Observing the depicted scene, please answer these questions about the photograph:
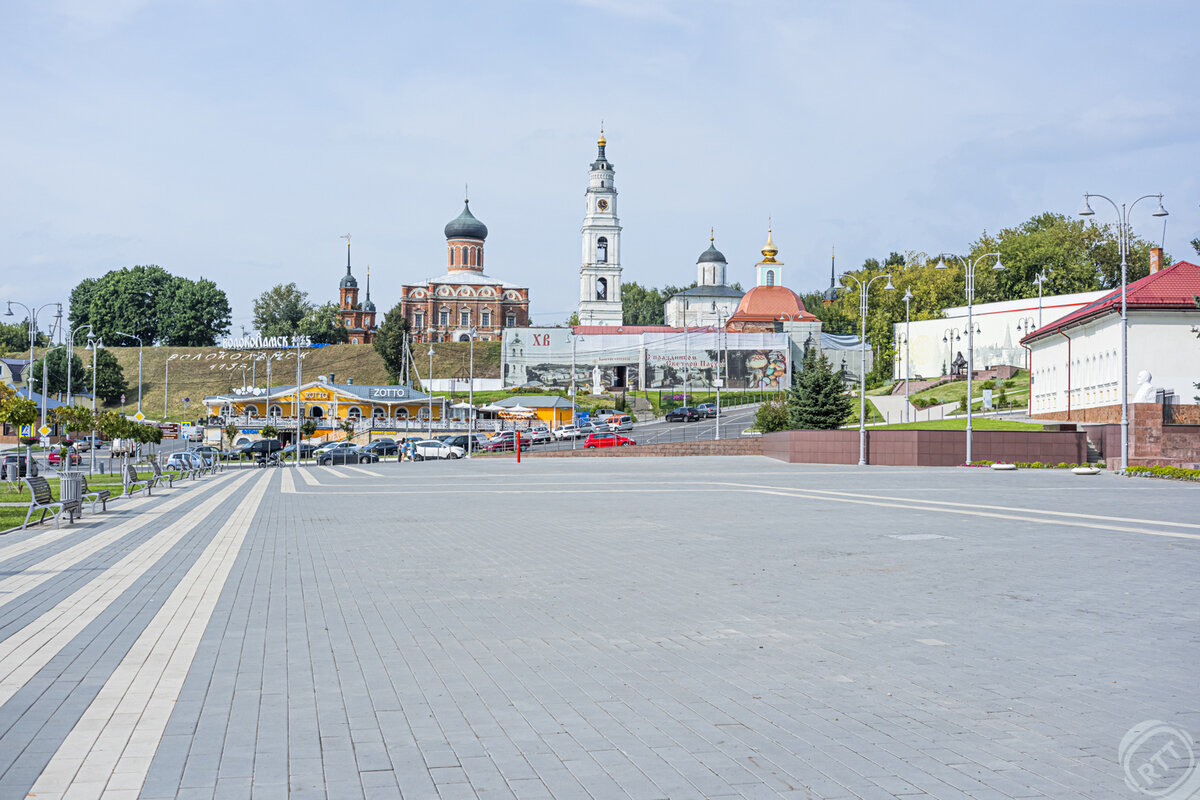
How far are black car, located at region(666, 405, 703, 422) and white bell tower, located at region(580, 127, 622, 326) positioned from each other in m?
39.4

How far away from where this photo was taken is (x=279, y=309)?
15175 centimetres

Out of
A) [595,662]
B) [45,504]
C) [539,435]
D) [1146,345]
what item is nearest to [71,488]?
[45,504]

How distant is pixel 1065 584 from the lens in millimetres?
9750

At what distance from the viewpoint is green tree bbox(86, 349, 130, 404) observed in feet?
363

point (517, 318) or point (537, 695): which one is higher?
point (517, 318)

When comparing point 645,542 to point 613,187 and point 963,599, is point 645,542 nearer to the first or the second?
point 963,599

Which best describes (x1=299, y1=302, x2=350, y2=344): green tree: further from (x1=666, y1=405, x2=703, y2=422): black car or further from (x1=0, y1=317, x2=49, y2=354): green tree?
(x1=666, y1=405, x2=703, y2=422): black car

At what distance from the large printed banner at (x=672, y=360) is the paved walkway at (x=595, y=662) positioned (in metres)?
88.5

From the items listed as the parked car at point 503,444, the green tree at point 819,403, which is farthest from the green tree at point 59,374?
the green tree at point 819,403

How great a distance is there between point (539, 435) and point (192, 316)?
88.0 metres

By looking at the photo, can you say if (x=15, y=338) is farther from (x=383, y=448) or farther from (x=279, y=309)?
(x=383, y=448)

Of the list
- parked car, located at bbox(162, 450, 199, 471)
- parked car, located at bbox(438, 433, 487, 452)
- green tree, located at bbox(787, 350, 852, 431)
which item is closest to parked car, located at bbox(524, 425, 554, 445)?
parked car, located at bbox(438, 433, 487, 452)

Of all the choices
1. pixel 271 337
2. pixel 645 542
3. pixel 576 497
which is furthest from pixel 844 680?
pixel 271 337

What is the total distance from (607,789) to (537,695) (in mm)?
1568
